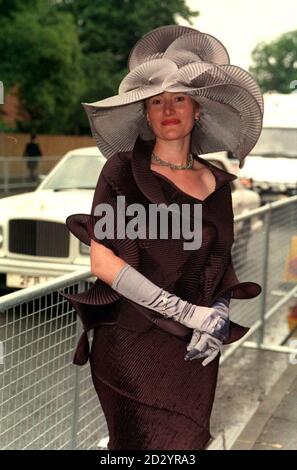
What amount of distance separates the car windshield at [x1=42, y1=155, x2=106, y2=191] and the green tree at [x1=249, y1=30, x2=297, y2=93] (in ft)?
277

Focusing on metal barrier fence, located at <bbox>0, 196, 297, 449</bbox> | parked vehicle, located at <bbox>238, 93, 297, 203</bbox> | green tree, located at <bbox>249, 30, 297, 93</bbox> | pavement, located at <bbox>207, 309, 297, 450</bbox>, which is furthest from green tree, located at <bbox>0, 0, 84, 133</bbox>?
green tree, located at <bbox>249, 30, 297, 93</bbox>

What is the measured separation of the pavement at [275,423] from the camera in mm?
4639

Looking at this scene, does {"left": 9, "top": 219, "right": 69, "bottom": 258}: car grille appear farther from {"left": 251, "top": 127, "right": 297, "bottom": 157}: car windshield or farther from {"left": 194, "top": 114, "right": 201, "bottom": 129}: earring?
{"left": 251, "top": 127, "right": 297, "bottom": 157}: car windshield

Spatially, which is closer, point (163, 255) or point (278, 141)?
point (163, 255)

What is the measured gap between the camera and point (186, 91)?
2.61 m

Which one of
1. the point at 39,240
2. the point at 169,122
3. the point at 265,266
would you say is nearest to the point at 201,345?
the point at 169,122

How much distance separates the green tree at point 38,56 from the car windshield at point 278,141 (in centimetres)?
708

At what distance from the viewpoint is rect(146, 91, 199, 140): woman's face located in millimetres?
2699

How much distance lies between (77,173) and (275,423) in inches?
185

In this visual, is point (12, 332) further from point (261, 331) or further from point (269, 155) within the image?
point (269, 155)

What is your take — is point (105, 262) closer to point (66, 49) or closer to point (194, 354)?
point (194, 354)

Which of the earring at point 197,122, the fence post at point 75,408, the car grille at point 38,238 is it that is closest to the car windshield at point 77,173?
the car grille at point 38,238

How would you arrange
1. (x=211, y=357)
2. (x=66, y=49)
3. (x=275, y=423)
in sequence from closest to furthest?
1. (x=211, y=357)
2. (x=275, y=423)
3. (x=66, y=49)

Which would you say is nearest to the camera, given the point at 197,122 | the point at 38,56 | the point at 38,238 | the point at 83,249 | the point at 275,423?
the point at 197,122
